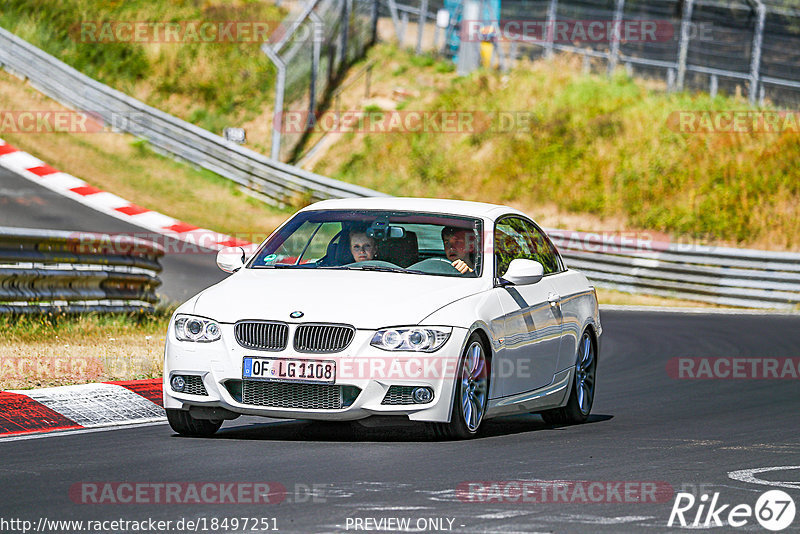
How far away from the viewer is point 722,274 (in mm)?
24125

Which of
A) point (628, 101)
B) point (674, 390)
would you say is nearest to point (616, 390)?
point (674, 390)

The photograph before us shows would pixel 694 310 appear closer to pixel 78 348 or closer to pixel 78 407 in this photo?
pixel 78 348

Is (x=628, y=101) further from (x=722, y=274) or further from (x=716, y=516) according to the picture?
(x=716, y=516)

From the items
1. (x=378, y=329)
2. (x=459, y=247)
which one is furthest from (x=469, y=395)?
(x=459, y=247)

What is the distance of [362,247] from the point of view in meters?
8.99

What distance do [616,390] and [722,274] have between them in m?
12.3

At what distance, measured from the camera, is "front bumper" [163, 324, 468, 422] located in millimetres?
7758

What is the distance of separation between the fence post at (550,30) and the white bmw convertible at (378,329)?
23068mm

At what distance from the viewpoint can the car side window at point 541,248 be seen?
9984 mm

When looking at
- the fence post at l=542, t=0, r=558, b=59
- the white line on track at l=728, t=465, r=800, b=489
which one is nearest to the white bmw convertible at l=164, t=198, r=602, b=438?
the white line on track at l=728, t=465, r=800, b=489

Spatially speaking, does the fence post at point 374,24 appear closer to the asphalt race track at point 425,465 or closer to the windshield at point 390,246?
the asphalt race track at point 425,465

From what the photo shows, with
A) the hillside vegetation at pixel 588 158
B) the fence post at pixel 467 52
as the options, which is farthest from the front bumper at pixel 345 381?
the fence post at pixel 467 52

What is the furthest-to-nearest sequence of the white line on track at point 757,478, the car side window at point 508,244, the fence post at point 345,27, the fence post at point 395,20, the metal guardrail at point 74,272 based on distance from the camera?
the fence post at point 395,20, the fence post at point 345,27, the metal guardrail at point 74,272, the car side window at point 508,244, the white line on track at point 757,478

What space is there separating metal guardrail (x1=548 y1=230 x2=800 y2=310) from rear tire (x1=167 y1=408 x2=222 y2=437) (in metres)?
16.8
